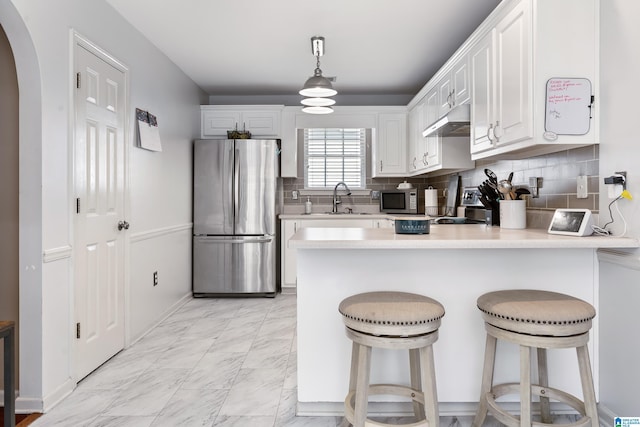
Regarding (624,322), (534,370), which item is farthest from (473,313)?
(624,322)

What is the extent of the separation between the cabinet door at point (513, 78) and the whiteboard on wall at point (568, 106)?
9cm

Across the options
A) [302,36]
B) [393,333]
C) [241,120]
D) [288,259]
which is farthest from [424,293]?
[241,120]

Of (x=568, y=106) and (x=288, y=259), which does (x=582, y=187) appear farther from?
(x=288, y=259)

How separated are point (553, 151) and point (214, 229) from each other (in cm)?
347

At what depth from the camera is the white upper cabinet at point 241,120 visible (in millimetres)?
5031

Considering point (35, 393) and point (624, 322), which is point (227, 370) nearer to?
point (35, 393)

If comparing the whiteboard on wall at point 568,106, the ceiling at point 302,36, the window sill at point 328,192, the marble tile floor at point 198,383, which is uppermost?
the ceiling at point 302,36

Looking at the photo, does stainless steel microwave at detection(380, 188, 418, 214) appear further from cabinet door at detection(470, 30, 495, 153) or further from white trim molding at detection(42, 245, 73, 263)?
white trim molding at detection(42, 245, 73, 263)

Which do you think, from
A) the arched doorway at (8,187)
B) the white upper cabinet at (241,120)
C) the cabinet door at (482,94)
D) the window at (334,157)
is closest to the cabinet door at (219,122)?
the white upper cabinet at (241,120)

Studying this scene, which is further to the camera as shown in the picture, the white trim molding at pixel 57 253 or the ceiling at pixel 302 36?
the ceiling at pixel 302 36

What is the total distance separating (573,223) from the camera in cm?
196

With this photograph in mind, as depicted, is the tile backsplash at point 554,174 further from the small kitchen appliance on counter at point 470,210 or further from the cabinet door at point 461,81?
the cabinet door at point 461,81

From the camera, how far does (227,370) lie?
2.70m

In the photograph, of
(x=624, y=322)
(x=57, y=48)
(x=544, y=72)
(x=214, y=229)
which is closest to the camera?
(x=624, y=322)
